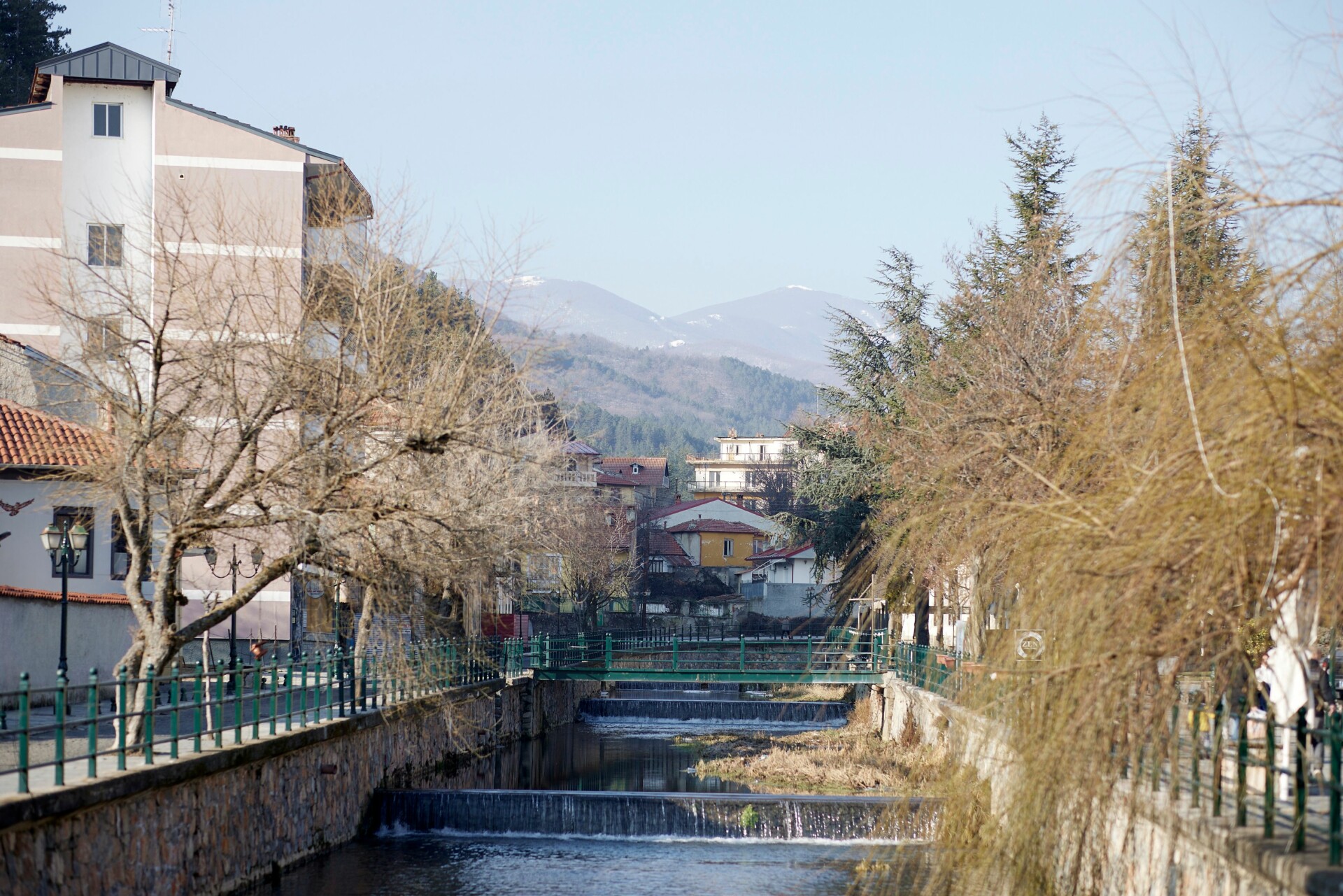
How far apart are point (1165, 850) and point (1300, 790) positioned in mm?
2878

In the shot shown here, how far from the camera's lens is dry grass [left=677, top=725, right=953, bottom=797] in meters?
24.8

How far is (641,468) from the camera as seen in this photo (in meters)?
128

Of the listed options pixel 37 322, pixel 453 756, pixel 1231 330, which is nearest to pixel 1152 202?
pixel 1231 330

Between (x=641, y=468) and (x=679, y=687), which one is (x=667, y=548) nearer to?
(x=641, y=468)

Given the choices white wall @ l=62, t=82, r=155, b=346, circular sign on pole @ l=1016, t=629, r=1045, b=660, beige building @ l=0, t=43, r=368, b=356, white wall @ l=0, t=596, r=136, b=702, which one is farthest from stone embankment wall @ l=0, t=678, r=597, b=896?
white wall @ l=62, t=82, r=155, b=346

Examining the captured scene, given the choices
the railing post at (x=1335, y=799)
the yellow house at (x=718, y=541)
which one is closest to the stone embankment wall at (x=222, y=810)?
the railing post at (x=1335, y=799)

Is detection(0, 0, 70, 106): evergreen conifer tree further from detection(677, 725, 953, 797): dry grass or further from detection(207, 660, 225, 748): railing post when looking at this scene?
detection(207, 660, 225, 748): railing post

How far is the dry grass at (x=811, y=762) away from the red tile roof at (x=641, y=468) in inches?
3407

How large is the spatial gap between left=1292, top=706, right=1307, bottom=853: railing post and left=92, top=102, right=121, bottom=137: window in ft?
122

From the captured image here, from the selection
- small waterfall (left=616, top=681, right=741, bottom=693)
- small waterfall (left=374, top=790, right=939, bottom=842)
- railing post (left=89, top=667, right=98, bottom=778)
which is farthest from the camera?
small waterfall (left=616, top=681, right=741, bottom=693)

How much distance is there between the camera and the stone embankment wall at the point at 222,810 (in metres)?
10.8

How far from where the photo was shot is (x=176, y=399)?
764 inches

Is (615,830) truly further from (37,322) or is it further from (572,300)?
(37,322)

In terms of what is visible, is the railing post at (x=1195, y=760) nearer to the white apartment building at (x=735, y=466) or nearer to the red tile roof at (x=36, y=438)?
the red tile roof at (x=36, y=438)
